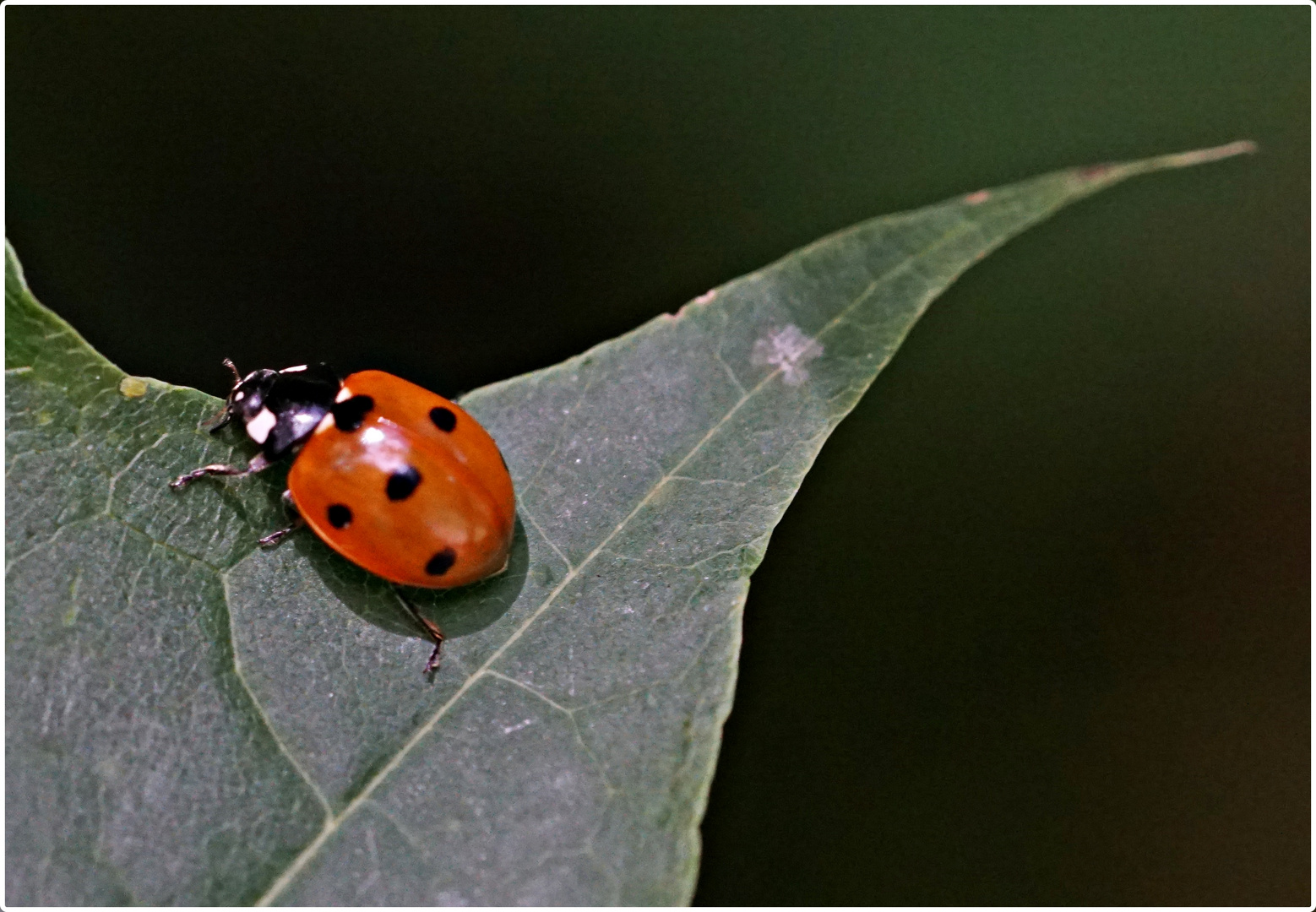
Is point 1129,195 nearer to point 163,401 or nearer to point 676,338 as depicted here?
point 676,338

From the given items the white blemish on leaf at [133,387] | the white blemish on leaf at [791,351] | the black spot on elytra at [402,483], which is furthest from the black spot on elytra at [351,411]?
the white blemish on leaf at [791,351]

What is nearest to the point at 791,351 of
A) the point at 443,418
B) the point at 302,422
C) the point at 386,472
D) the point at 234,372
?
the point at 443,418

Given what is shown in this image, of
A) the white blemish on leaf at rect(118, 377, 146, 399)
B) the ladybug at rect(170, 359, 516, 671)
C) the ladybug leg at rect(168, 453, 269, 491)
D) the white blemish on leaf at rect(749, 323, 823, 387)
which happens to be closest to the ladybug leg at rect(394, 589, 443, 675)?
the ladybug at rect(170, 359, 516, 671)

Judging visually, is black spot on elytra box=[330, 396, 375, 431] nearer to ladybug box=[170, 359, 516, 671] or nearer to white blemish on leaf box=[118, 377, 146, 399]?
ladybug box=[170, 359, 516, 671]

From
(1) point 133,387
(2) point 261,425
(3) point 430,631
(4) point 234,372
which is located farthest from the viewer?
(4) point 234,372

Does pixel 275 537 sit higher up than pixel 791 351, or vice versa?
pixel 791 351

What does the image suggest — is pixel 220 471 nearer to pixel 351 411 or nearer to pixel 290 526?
pixel 290 526

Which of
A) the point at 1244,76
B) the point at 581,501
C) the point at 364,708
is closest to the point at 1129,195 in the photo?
the point at 1244,76

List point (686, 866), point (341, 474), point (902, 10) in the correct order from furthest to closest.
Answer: point (902, 10) → point (341, 474) → point (686, 866)
